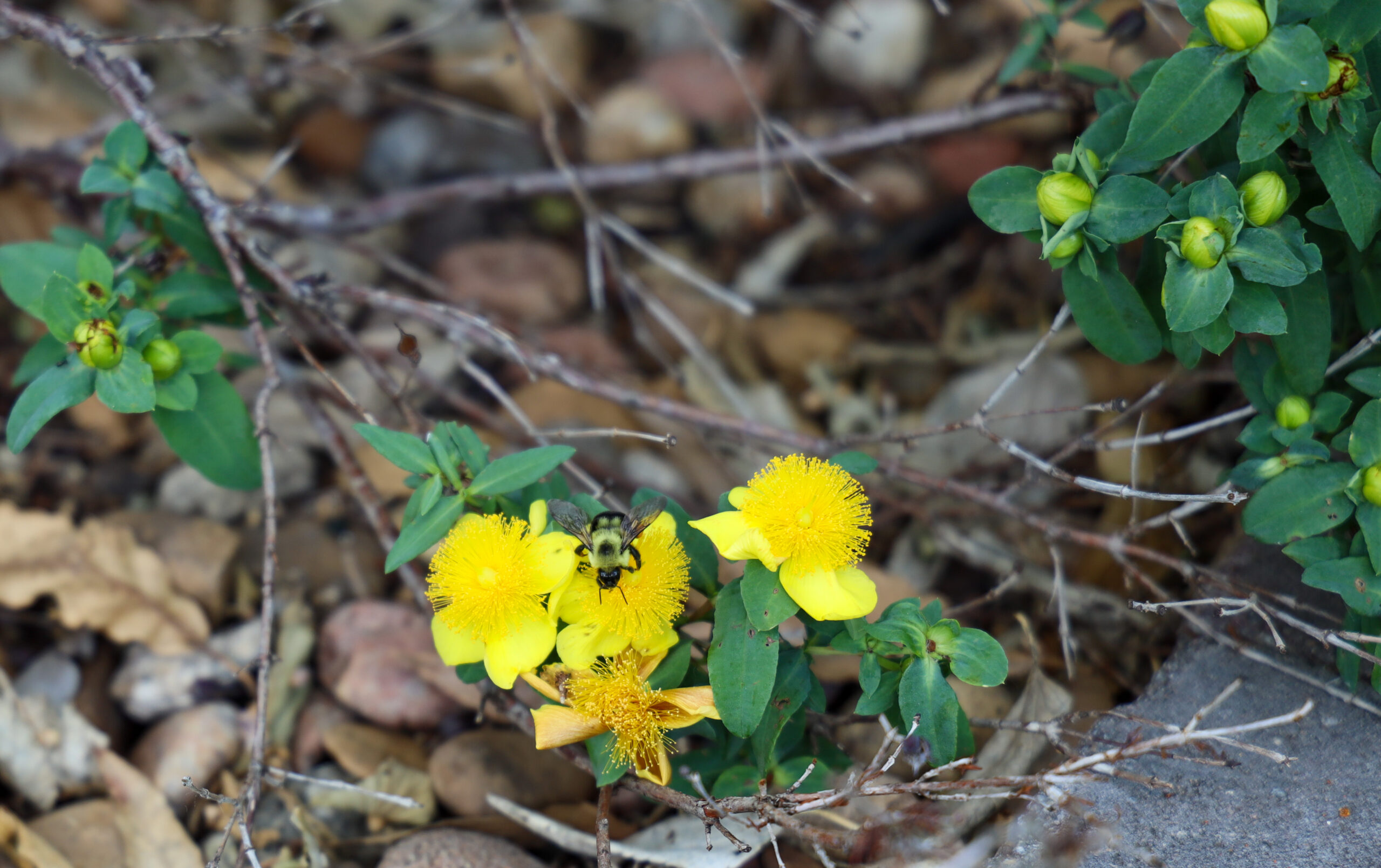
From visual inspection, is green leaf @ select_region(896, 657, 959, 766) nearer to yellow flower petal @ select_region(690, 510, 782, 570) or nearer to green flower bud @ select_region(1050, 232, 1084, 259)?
yellow flower petal @ select_region(690, 510, 782, 570)

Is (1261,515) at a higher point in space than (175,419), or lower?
lower

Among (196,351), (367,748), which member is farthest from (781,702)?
(196,351)

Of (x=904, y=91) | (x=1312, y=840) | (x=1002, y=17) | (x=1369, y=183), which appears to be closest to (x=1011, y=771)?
(x=1312, y=840)

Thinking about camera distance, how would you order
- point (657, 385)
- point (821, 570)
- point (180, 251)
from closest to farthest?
point (821, 570) → point (180, 251) → point (657, 385)

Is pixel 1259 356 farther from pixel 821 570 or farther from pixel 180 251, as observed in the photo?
pixel 180 251

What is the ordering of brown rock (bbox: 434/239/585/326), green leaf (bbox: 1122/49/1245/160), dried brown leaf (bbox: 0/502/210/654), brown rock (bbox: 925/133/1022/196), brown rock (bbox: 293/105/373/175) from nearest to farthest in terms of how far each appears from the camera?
green leaf (bbox: 1122/49/1245/160), dried brown leaf (bbox: 0/502/210/654), brown rock (bbox: 434/239/585/326), brown rock (bbox: 925/133/1022/196), brown rock (bbox: 293/105/373/175)

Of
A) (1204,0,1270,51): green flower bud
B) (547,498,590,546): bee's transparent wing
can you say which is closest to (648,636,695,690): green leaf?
(547,498,590,546): bee's transparent wing

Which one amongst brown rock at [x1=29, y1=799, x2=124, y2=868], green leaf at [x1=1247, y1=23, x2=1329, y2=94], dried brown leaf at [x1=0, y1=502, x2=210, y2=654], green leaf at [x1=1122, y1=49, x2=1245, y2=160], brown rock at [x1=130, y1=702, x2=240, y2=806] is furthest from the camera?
dried brown leaf at [x1=0, y1=502, x2=210, y2=654]
